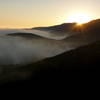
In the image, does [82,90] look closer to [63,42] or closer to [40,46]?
[40,46]

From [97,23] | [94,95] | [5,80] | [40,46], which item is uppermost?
[97,23]

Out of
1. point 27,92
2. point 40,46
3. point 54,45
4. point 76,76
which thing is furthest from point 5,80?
point 54,45

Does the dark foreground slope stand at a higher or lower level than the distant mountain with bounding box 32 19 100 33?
lower

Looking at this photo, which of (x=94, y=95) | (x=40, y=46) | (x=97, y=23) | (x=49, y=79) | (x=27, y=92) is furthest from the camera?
(x=97, y=23)

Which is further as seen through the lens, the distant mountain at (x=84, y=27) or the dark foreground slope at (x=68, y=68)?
the distant mountain at (x=84, y=27)

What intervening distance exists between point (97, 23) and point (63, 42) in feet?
26.6

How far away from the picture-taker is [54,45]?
1473 inches

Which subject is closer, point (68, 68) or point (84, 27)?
point (68, 68)

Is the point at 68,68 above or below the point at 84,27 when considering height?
below

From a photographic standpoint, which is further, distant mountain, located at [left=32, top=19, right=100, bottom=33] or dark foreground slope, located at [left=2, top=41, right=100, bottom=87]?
distant mountain, located at [left=32, top=19, right=100, bottom=33]

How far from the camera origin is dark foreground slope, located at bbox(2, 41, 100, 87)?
1950 cm

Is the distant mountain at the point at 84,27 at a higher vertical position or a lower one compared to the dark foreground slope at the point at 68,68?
higher

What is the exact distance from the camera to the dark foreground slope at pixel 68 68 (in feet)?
64.0

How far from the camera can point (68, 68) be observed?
20969 millimetres
